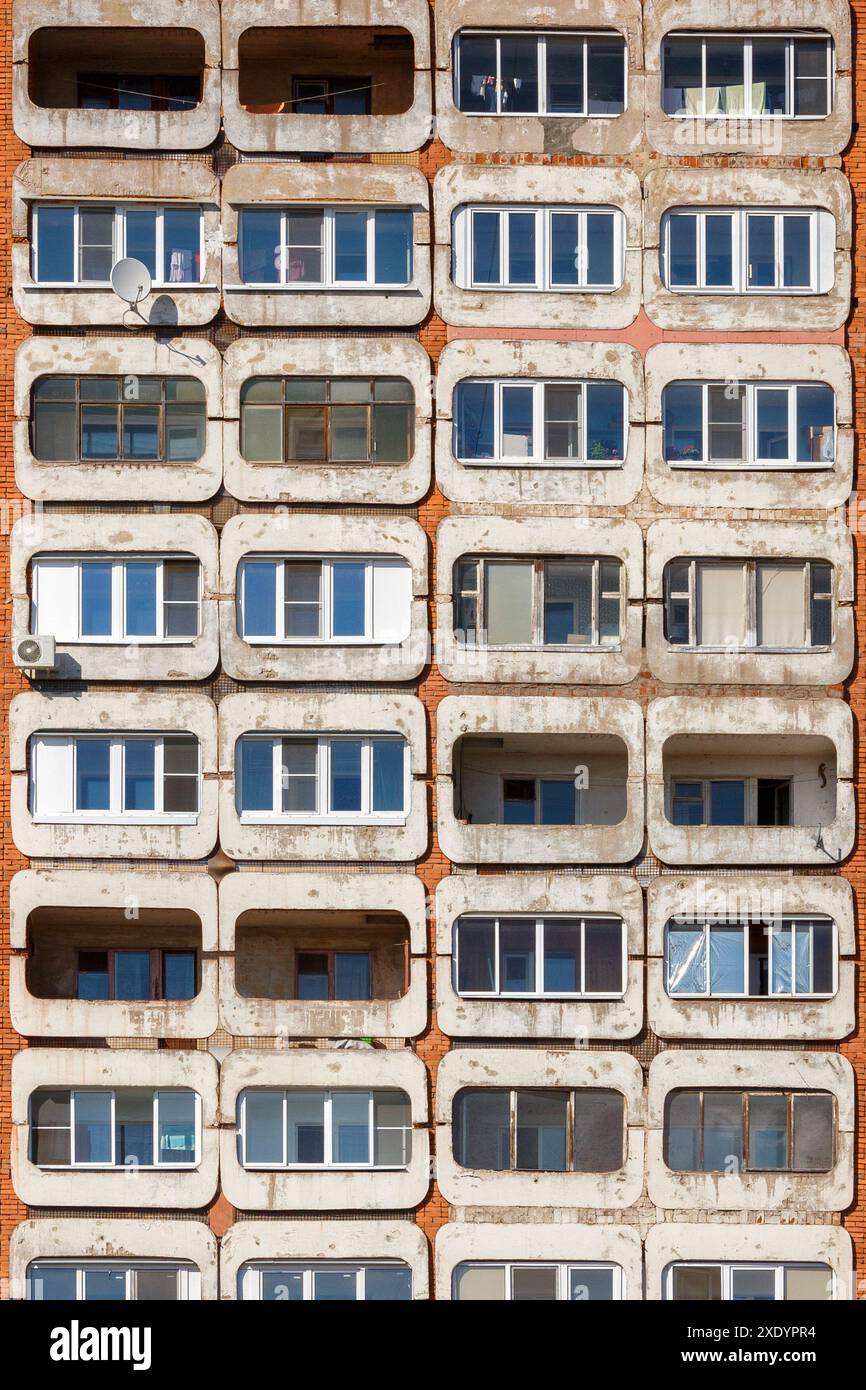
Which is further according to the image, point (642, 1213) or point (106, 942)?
point (106, 942)

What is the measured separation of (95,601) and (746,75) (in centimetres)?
1725

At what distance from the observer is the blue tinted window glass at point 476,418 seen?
102ft

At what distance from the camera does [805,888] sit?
99.5 ft

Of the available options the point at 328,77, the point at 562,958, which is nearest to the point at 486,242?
the point at 328,77

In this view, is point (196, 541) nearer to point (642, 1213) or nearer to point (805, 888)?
point (805, 888)

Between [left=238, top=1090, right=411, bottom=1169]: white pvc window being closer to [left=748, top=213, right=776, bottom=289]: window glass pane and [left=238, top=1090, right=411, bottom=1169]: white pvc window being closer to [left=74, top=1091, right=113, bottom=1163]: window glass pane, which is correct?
[left=74, top=1091, right=113, bottom=1163]: window glass pane

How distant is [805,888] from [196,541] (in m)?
14.0

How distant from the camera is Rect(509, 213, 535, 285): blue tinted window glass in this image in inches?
1228

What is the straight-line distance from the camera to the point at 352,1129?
30219mm

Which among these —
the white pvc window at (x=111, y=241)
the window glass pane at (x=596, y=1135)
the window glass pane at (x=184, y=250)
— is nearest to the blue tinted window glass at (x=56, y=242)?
the white pvc window at (x=111, y=241)

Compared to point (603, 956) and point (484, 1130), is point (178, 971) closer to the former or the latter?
point (484, 1130)

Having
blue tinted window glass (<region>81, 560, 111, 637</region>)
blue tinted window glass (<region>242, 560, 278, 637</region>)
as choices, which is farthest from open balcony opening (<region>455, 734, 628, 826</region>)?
blue tinted window glass (<region>81, 560, 111, 637</region>)

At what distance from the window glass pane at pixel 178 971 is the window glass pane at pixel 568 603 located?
10.0m
